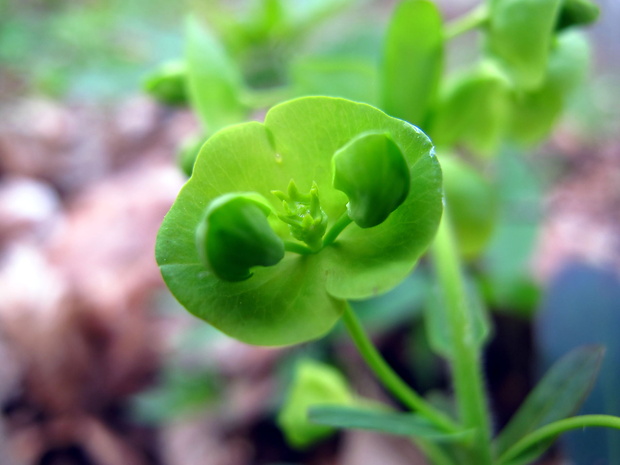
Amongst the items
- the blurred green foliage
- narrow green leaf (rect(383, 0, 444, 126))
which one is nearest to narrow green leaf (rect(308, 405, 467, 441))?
narrow green leaf (rect(383, 0, 444, 126))

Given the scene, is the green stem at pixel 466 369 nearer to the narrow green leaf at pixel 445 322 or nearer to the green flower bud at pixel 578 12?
the narrow green leaf at pixel 445 322

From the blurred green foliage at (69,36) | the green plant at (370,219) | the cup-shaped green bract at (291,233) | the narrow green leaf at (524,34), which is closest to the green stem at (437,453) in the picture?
the green plant at (370,219)

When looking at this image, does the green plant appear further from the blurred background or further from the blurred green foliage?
the blurred green foliage

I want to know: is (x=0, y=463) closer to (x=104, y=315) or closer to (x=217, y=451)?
(x=217, y=451)

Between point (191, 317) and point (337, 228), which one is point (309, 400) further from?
point (191, 317)

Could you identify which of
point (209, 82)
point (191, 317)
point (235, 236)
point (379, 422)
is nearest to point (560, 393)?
point (379, 422)
